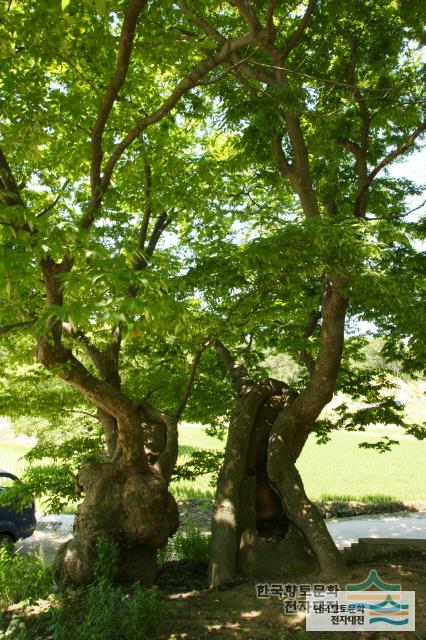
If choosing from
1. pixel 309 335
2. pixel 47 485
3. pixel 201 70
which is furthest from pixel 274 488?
pixel 201 70

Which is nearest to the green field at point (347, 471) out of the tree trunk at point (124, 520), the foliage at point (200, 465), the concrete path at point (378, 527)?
the concrete path at point (378, 527)

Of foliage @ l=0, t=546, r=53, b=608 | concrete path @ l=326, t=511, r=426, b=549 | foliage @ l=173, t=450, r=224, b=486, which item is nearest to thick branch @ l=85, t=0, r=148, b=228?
foliage @ l=0, t=546, r=53, b=608

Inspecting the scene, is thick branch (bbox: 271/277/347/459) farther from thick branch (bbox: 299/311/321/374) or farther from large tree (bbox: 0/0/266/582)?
large tree (bbox: 0/0/266/582)

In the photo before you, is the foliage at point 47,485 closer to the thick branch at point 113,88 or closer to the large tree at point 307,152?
the large tree at point 307,152

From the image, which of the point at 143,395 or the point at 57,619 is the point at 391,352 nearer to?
the point at 143,395

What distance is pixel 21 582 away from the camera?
21.1 ft

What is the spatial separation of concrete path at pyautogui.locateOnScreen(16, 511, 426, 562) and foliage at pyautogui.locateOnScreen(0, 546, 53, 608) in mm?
3589

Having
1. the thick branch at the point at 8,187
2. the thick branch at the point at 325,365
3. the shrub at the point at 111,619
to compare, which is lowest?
the shrub at the point at 111,619

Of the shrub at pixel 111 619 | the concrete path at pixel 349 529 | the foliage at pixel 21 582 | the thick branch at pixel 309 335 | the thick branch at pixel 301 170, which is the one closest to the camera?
the shrub at pixel 111 619

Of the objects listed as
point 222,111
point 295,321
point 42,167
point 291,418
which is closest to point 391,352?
point 295,321

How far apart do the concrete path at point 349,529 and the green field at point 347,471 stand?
2.49 meters

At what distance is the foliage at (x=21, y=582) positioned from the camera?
20.1 ft

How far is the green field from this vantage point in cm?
1778

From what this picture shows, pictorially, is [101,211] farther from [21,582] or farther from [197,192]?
[21,582]
